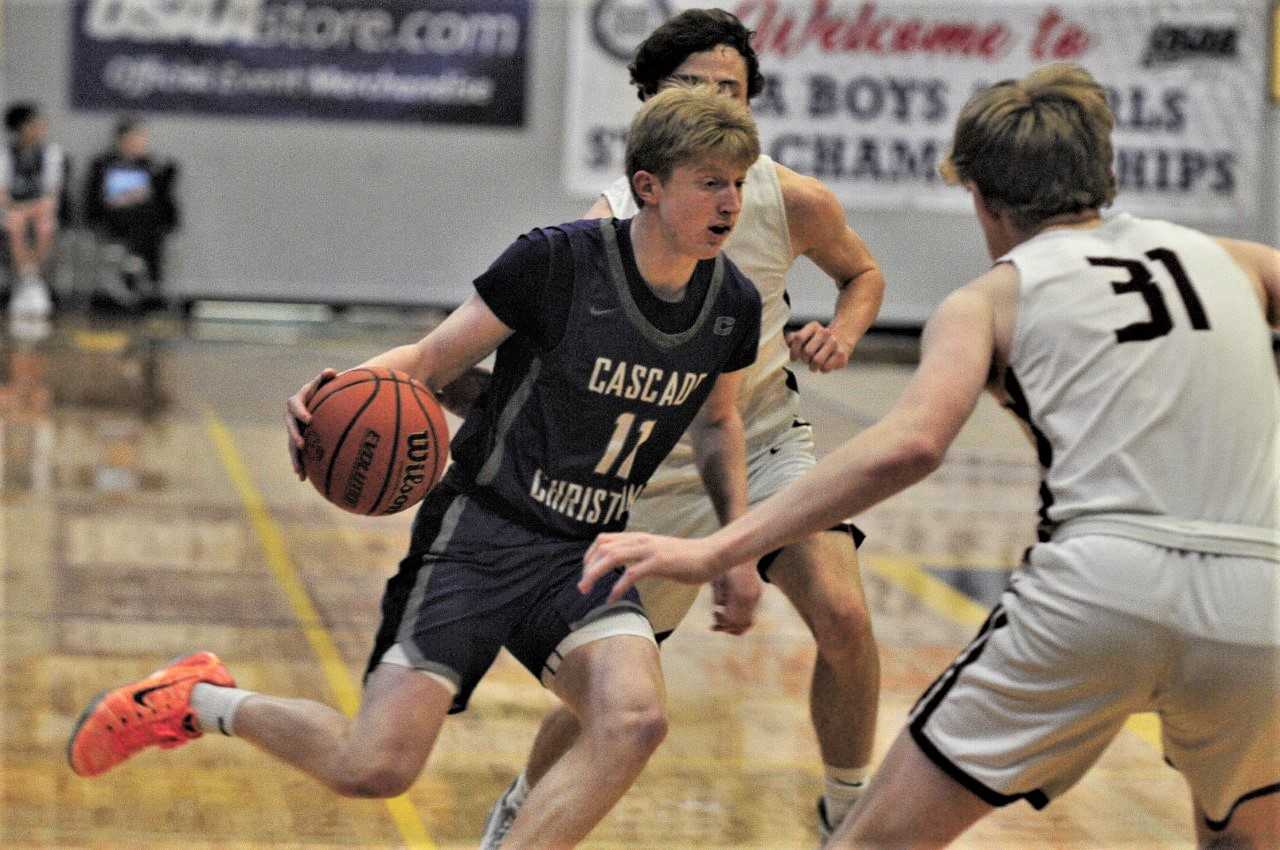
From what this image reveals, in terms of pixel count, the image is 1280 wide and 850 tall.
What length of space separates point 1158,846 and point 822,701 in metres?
1.04

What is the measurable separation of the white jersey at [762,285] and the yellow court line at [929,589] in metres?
3.07

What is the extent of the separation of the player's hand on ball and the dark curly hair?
0.63m

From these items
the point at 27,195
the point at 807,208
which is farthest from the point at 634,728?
the point at 27,195

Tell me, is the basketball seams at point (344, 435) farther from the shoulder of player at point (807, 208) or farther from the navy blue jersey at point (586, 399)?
the shoulder of player at point (807, 208)

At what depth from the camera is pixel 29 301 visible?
57.7 ft

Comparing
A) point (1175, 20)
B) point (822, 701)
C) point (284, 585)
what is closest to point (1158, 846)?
point (822, 701)

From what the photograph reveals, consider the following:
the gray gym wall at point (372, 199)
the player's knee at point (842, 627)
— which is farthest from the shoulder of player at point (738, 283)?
the gray gym wall at point (372, 199)

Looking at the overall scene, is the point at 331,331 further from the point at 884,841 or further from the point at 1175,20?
the point at 884,841

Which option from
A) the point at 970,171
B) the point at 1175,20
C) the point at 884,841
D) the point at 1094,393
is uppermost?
the point at 1175,20

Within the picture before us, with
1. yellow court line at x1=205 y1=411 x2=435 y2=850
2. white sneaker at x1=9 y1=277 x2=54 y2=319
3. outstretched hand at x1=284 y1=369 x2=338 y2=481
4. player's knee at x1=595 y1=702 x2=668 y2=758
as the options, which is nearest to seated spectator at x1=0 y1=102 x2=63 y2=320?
white sneaker at x1=9 y1=277 x2=54 y2=319

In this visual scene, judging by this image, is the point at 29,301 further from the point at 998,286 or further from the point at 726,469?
the point at 998,286

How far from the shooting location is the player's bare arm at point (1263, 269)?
3.04 metres

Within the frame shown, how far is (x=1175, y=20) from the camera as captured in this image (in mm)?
18188

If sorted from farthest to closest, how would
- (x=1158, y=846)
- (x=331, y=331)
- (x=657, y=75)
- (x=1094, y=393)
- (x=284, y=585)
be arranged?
(x=331, y=331), (x=284, y=585), (x=1158, y=846), (x=657, y=75), (x=1094, y=393)
